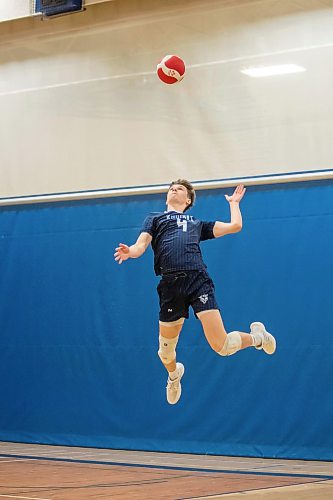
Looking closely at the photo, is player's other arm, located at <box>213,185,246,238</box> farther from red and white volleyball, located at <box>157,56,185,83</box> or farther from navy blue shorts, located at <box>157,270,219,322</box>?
red and white volleyball, located at <box>157,56,185,83</box>

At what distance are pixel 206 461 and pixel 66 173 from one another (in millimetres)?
4231

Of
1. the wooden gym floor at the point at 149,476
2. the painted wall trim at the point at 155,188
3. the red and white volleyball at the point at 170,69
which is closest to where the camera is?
the wooden gym floor at the point at 149,476

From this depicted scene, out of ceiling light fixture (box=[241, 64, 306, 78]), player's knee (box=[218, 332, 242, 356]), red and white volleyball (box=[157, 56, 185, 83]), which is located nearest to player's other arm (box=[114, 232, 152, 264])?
player's knee (box=[218, 332, 242, 356])

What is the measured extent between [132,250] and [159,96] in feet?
13.4

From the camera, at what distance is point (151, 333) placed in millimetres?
10930

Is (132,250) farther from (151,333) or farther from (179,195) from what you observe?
(151,333)

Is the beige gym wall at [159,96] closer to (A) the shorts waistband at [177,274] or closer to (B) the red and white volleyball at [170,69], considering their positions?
(B) the red and white volleyball at [170,69]

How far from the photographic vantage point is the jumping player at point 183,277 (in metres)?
7.92

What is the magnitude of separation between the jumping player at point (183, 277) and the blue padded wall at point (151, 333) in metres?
2.02

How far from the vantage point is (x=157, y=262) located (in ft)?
26.8

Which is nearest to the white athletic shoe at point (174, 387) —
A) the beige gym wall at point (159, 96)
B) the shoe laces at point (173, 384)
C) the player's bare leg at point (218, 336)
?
the shoe laces at point (173, 384)

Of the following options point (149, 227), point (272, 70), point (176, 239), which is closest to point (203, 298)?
point (176, 239)

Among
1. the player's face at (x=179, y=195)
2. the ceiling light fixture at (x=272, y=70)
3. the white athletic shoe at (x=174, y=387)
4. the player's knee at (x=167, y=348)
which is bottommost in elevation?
the white athletic shoe at (x=174, y=387)

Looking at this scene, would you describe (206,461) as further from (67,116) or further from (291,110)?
(67,116)
